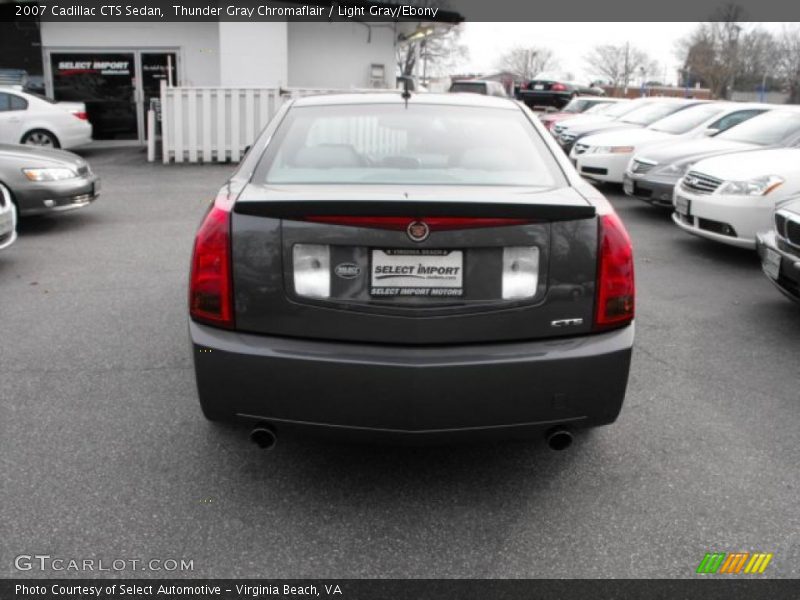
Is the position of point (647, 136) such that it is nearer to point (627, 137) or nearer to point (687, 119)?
point (627, 137)

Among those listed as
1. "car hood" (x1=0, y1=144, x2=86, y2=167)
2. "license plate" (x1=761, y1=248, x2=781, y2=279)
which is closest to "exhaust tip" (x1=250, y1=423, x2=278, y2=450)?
"license plate" (x1=761, y1=248, x2=781, y2=279)

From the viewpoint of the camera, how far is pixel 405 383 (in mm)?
2779

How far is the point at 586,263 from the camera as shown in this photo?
2.92 metres

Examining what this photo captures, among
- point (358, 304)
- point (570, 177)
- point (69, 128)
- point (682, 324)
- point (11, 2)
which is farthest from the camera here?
point (11, 2)

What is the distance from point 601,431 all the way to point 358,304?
165 cm

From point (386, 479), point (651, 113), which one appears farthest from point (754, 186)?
point (651, 113)

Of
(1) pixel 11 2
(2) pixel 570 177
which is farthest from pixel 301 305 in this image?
(1) pixel 11 2

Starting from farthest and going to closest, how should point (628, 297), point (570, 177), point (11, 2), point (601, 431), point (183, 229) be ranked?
point (11, 2)
point (183, 229)
point (601, 431)
point (570, 177)
point (628, 297)

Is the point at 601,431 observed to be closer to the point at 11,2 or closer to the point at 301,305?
the point at 301,305

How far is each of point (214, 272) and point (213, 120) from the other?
1368 cm

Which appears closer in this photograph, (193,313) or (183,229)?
(193,313)

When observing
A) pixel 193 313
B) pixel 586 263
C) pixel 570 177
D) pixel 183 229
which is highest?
pixel 570 177

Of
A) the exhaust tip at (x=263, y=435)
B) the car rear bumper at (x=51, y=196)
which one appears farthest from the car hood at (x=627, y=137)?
the exhaust tip at (x=263, y=435)

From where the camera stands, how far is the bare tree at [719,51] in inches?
2299
